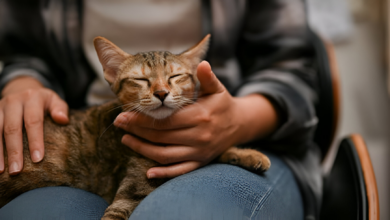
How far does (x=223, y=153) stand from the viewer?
640 millimetres

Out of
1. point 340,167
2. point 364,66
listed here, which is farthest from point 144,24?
point 364,66

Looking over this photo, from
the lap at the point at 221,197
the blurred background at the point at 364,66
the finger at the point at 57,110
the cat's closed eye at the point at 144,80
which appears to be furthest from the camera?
the blurred background at the point at 364,66

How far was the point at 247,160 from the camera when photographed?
23.8 inches

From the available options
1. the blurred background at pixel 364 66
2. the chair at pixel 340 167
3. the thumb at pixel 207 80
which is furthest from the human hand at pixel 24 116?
the blurred background at pixel 364 66

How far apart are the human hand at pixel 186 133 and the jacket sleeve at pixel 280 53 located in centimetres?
19

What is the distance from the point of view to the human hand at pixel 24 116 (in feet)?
1.93

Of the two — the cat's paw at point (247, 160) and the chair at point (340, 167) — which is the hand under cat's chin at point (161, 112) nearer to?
the cat's paw at point (247, 160)

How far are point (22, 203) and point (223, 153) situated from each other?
1.42 ft

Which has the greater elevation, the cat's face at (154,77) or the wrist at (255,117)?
the cat's face at (154,77)

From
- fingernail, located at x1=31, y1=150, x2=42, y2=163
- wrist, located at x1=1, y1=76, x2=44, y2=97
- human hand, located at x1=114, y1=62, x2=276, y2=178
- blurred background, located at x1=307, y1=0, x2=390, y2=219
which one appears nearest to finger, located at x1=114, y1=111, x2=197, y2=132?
human hand, located at x1=114, y1=62, x2=276, y2=178

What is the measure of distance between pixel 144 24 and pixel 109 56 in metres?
0.14

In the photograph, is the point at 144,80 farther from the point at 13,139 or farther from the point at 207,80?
the point at 13,139

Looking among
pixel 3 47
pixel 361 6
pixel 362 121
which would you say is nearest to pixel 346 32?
pixel 361 6

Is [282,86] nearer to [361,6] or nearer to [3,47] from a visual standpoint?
[3,47]
